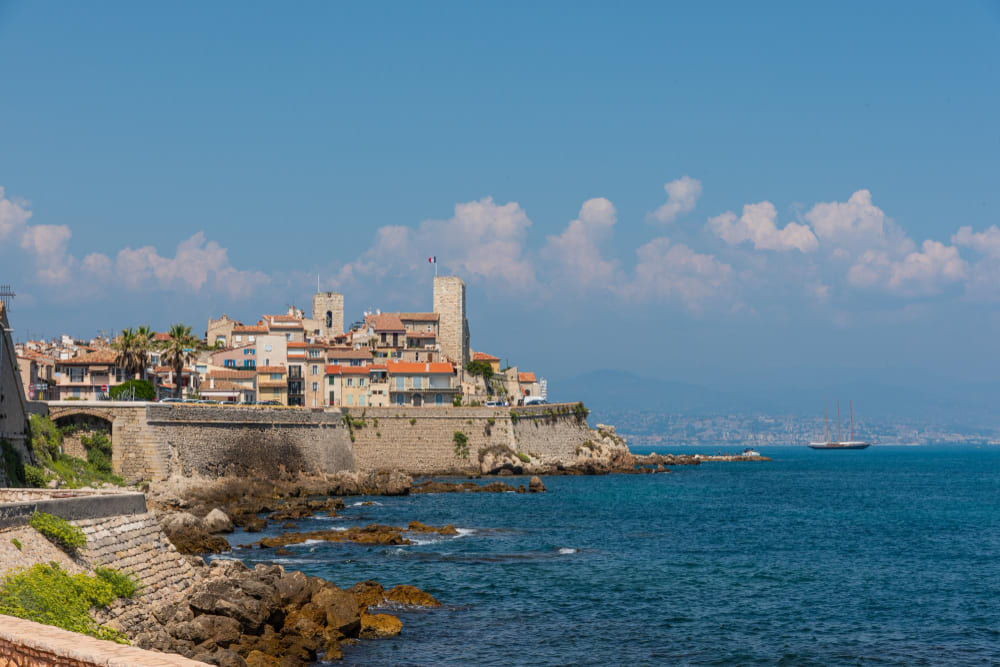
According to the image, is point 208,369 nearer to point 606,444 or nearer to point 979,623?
point 606,444

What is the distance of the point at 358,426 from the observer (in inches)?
3420

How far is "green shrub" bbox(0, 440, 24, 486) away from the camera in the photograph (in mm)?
38703

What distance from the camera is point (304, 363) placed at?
9725cm

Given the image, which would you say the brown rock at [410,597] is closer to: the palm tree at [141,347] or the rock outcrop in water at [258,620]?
the rock outcrop in water at [258,620]

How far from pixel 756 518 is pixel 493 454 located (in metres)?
33.8

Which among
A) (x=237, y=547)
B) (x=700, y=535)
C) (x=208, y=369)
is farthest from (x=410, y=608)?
(x=208, y=369)

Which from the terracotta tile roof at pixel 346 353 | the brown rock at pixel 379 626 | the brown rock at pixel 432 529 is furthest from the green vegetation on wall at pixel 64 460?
the terracotta tile roof at pixel 346 353

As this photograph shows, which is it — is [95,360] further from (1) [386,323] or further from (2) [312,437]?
(1) [386,323]

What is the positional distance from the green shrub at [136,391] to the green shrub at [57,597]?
53.9m

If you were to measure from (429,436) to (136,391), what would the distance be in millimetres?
26047

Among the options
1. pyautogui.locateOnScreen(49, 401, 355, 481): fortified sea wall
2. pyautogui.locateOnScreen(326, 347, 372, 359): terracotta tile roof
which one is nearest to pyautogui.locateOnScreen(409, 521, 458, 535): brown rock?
pyautogui.locateOnScreen(49, 401, 355, 481): fortified sea wall

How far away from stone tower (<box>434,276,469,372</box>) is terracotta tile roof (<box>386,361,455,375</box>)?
15.8 metres

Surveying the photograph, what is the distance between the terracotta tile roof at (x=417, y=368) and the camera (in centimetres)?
9781

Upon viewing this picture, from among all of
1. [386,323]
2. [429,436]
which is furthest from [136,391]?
[386,323]
